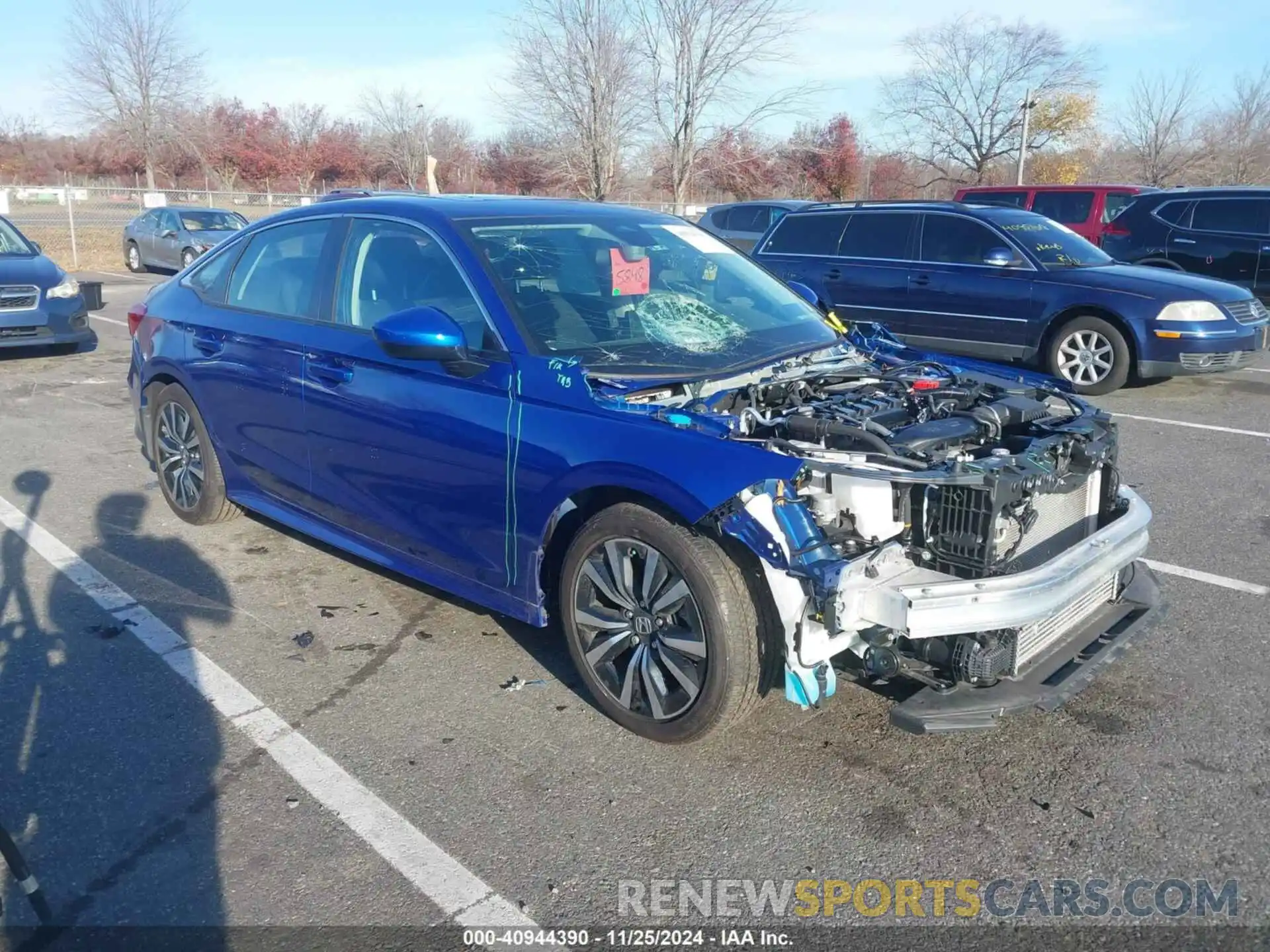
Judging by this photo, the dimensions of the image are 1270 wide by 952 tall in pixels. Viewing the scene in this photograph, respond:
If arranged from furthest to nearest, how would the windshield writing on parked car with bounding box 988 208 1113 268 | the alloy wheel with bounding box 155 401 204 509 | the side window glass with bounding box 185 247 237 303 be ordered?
the windshield writing on parked car with bounding box 988 208 1113 268 < the alloy wheel with bounding box 155 401 204 509 < the side window glass with bounding box 185 247 237 303

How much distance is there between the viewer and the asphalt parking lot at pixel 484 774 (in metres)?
2.81

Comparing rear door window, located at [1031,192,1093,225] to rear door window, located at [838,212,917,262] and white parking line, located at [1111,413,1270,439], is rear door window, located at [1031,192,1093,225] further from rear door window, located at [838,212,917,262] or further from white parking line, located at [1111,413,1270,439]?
white parking line, located at [1111,413,1270,439]

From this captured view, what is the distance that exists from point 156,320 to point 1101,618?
4915mm

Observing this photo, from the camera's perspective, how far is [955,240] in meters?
9.75

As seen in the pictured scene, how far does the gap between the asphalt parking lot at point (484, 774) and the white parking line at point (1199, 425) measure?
3457 mm

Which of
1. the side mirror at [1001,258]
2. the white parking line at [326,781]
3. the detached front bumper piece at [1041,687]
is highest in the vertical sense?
the side mirror at [1001,258]

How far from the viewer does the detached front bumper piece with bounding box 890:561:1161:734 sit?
305 centimetres

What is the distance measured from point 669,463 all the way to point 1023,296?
7.29 metres

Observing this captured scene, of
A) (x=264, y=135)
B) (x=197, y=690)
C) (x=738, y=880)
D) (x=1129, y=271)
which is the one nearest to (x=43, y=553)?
(x=197, y=690)

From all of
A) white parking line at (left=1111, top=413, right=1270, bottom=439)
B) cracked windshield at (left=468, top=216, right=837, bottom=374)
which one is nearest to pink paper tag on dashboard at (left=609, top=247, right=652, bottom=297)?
cracked windshield at (left=468, top=216, right=837, bottom=374)

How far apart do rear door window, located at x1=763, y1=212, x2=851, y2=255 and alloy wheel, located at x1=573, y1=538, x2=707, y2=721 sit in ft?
25.6

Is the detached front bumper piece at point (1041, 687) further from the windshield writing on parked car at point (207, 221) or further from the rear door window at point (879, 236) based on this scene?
the windshield writing on parked car at point (207, 221)

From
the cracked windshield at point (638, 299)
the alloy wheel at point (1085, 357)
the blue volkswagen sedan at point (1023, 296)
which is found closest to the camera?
the cracked windshield at point (638, 299)

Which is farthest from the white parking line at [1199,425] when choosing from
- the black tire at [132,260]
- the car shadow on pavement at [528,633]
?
the black tire at [132,260]
